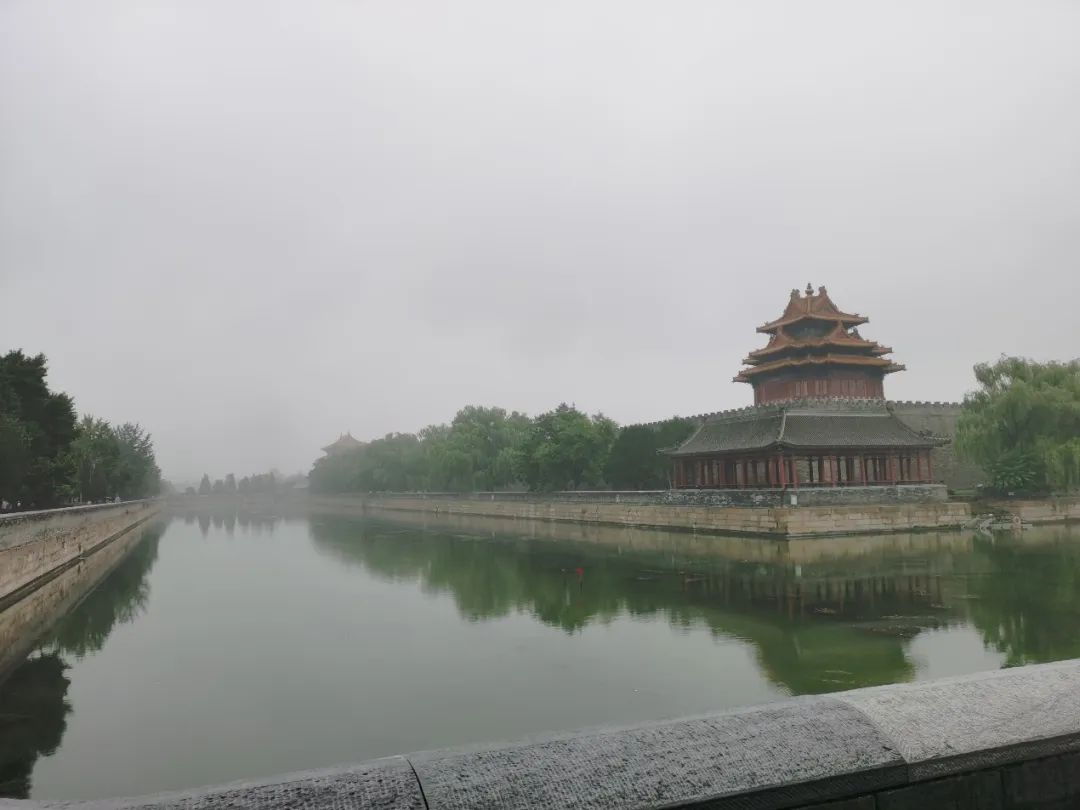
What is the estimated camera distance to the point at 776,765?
2.57m

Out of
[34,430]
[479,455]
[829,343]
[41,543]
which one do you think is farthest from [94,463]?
[829,343]

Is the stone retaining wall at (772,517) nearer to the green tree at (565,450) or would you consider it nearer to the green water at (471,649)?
the green tree at (565,450)

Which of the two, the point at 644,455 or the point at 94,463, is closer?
the point at 644,455

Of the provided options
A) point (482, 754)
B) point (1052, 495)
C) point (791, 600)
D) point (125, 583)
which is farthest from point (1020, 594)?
point (125, 583)

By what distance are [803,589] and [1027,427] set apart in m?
24.0

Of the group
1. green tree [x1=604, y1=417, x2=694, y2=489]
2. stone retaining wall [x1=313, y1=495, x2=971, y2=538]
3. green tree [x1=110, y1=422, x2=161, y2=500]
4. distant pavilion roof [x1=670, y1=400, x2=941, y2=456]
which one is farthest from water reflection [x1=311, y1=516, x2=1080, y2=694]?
green tree [x1=110, y1=422, x2=161, y2=500]

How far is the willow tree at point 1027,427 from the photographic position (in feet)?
111

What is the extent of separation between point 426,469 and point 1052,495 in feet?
184

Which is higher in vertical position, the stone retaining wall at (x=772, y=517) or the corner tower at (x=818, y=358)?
the corner tower at (x=818, y=358)

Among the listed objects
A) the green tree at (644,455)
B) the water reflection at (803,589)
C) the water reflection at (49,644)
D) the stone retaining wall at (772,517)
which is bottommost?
the water reflection at (49,644)

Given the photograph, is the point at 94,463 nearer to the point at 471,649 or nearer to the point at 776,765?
the point at 471,649

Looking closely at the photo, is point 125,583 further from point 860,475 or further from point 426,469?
point 426,469

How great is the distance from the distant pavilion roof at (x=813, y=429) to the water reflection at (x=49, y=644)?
2715 cm

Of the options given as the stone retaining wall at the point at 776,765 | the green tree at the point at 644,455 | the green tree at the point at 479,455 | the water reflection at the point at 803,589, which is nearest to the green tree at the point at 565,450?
the green tree at the point at 644,455
